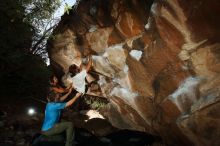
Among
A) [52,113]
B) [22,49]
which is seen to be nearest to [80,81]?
[52,113]

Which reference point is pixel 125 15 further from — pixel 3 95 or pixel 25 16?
pixel 3 95

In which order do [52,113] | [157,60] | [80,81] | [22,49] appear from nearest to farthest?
[52,113], [157,60], [80,81], [22,49]

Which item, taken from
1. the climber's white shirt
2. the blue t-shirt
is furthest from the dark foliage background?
the blue t-shirt

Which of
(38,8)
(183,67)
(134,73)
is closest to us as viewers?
(183,67)

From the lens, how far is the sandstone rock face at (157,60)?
768 centimetres

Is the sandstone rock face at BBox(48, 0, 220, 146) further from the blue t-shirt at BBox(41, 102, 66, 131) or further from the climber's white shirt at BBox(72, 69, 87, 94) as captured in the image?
the blue t-shirt at BBox(41, 102, 66, 131)

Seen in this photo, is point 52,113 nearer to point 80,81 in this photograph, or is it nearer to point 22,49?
point 80,81

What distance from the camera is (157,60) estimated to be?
29.8ft

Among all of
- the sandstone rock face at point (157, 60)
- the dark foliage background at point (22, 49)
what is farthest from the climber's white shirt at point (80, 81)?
the dark foliage background at point (22, 49)

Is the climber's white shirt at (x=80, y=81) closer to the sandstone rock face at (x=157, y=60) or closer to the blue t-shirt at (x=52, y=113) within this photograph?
the sandstone rock face at (x=157, y=60)

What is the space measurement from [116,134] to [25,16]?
6617mm

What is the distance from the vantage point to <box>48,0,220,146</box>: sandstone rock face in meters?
7.68

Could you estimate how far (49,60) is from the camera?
15953mm

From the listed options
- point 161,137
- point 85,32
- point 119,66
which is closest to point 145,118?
point 161,137
